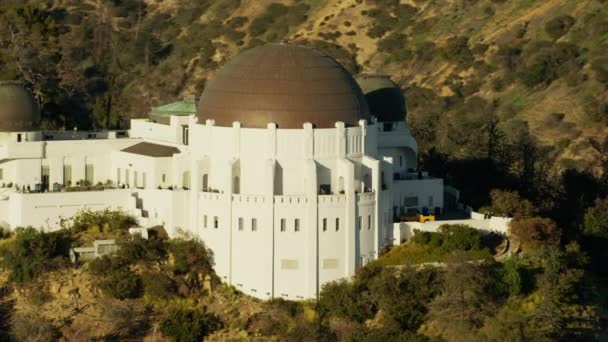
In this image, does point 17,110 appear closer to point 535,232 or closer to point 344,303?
point 344,303

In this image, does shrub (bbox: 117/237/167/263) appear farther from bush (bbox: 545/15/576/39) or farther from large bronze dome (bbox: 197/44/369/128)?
bush (bbox: 545/15/576/39)

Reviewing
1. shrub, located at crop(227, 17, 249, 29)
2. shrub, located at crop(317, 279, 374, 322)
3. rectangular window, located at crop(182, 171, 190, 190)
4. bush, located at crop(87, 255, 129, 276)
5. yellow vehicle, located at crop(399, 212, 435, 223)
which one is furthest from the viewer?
shrub, located at crop(227, 17, 249, 29)

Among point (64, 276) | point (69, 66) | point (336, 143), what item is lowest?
point (64, 276)

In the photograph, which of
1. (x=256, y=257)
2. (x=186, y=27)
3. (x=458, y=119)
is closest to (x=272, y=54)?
(x=256, y=257)

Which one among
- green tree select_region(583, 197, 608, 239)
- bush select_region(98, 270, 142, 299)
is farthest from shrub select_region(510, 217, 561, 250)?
bush select_region(98, 270, 142, 299)

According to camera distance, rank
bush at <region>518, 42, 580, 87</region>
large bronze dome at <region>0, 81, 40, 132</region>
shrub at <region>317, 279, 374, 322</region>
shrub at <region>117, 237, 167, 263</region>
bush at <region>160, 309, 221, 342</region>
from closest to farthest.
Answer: shrub at <region>317, 279, 374, 322</region> → bush at <region>160, 309, 221, 342</region> → shrub at <region>117, 237, 167, 263</region> → large bronze dome at <region>0, 81, 40, 132</region> → bush at <region>518, 42, 580, 87</region>

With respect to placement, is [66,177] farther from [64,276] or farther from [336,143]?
[336,143]

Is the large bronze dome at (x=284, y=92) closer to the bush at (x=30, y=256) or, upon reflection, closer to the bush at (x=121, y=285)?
the bush at (x=121, y=285)

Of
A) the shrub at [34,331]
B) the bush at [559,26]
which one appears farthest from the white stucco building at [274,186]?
the bush at [559,26]
